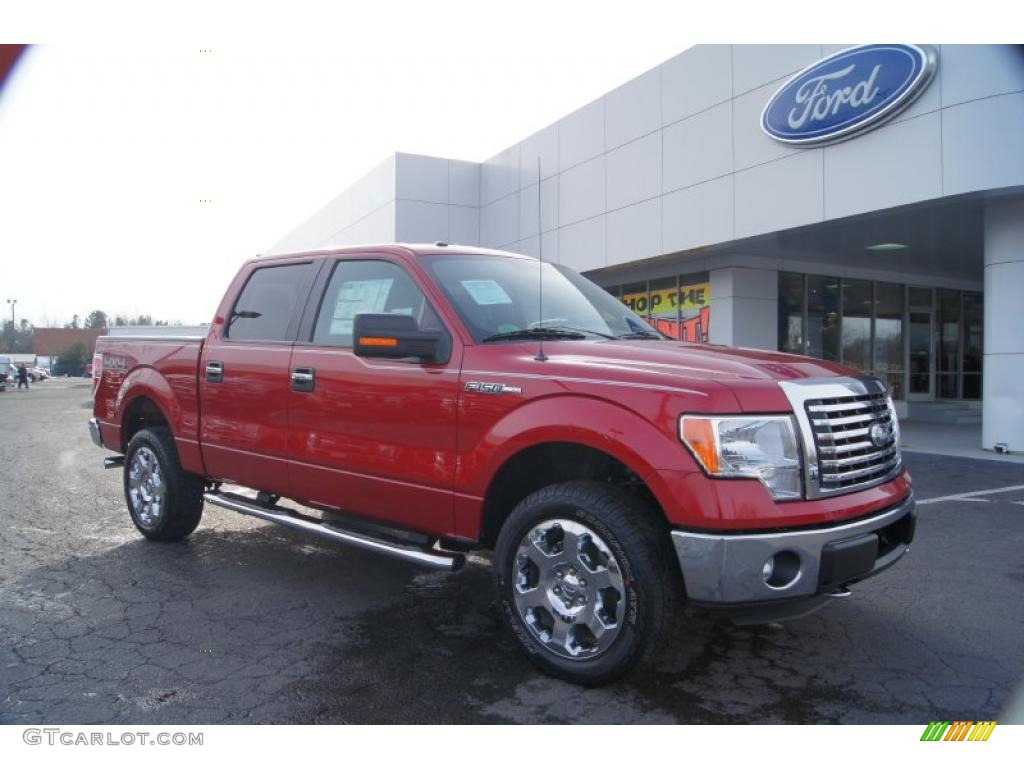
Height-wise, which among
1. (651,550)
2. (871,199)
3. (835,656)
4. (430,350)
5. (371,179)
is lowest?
(835,656)

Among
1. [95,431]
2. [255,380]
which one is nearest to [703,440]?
[255,380]

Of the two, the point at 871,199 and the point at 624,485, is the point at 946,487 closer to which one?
the point at 871,199

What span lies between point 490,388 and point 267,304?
223cm

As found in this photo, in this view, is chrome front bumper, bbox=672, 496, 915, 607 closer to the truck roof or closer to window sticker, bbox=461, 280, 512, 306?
window sticker, bbox=461, 280, 512, 306

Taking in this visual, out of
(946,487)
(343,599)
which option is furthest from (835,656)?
(946,487)

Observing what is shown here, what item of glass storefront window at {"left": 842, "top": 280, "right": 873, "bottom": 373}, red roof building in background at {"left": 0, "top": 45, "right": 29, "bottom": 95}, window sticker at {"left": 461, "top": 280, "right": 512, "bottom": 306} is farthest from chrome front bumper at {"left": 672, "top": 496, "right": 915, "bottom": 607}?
glass storefront window at {"left": 842, "top": 280, "right": 873, "bottom": 373}

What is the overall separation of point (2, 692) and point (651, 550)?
2786 mm

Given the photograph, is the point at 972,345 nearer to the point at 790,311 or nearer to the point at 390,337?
the point at 790,311

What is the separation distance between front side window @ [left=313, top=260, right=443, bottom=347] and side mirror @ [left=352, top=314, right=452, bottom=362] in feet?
1.25

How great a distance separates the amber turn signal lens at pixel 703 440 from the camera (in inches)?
119

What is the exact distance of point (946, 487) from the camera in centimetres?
858

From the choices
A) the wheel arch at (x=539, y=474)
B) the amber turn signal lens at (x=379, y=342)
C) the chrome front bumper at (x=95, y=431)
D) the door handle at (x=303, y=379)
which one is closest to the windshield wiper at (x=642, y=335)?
the wheel arch at (x=539, y=474)

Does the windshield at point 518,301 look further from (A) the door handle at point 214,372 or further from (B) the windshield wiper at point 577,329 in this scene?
(A) the door handle at point 214,372

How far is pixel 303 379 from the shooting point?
14.9 ft
